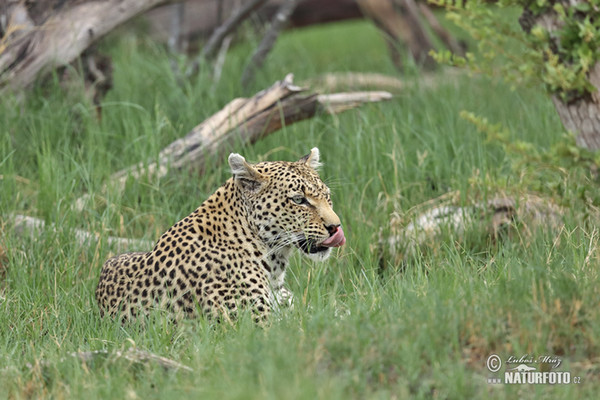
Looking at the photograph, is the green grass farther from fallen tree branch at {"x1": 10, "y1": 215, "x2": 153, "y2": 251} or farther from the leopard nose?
the leopard nose

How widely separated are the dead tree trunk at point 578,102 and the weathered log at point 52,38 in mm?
3944

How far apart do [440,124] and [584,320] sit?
441cm

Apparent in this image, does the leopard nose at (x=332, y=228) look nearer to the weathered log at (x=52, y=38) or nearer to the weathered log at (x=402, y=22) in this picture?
the weathered log at (x=52, y=38)

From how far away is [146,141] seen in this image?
7363 millimetres

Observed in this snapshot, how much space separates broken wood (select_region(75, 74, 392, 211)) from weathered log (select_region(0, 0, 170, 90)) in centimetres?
136

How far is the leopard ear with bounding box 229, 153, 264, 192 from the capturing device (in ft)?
17.2

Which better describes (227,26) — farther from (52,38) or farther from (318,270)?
(318,270)

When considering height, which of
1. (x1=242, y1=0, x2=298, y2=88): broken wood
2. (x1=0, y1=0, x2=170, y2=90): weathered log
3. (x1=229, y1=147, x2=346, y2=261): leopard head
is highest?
(x1=0, y1=0, x2=170, y2=90): weathered log

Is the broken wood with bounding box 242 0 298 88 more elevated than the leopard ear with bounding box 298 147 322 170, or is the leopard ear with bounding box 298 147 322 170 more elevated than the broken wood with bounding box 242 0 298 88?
the leopard ear with bounding box 298 147 322 170

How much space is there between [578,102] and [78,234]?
3826 mm

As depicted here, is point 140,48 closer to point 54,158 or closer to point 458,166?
point 54,158

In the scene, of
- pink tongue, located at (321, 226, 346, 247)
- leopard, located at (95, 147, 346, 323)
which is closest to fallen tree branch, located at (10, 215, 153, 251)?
leopard, located at (95, 147, 346, 323)

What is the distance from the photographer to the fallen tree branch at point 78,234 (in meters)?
6.40

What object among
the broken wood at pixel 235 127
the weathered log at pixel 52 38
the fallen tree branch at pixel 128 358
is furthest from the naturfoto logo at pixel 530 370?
the weathered log at pixel 52 38
